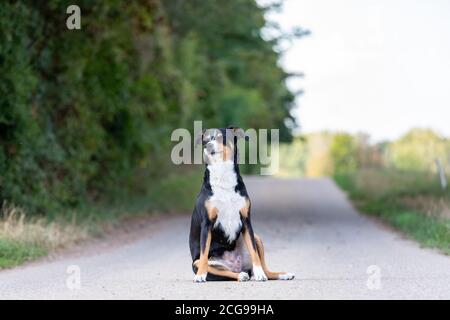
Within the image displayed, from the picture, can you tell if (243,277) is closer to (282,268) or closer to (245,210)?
(245,210)

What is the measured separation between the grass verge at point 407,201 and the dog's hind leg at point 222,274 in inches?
241

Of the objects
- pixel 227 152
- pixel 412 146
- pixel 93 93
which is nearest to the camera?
pixel 227 152

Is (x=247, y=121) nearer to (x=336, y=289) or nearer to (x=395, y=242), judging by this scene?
(x=395, y=242)

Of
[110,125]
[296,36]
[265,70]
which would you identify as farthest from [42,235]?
[265,70]

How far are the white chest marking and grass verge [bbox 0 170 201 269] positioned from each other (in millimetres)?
5528

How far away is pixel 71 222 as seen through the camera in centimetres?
1916

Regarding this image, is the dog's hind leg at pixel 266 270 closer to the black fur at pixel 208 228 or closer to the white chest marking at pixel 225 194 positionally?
the black fur at pixel 208 228

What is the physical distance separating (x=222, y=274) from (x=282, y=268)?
2918mm

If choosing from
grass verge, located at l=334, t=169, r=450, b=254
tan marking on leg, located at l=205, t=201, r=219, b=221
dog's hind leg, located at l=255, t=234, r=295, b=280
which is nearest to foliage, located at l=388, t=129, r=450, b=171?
grass verge, located at l=334, t=169, r=450, b=254

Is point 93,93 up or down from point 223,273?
up

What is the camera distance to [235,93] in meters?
47.3

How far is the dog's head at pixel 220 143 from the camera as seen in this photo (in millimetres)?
9297

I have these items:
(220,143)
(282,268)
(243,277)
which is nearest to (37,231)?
(282,268)

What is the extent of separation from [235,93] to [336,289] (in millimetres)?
37969
